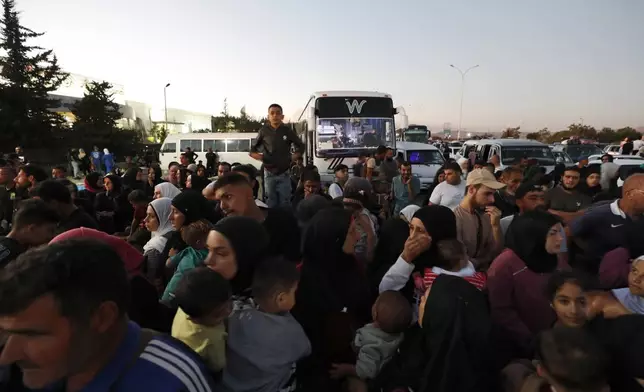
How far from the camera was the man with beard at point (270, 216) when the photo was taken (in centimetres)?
281

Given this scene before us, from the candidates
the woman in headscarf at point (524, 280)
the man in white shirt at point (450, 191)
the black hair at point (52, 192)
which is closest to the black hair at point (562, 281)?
the woman in headscarf at point (524, 280)

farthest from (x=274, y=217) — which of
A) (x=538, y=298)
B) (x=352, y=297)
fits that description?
(x=538, y=298)

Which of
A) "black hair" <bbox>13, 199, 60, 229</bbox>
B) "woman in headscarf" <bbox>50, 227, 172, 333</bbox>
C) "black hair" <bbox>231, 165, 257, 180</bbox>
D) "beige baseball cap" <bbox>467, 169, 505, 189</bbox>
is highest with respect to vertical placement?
"beige baseball cap" <bbox>467, 169, 505, 189</bbox>

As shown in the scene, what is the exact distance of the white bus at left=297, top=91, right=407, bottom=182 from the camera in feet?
38.9

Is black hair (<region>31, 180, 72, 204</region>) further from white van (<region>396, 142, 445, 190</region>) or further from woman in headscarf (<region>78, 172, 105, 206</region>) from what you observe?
white van (<region>396, 142, 445, 190</region>)

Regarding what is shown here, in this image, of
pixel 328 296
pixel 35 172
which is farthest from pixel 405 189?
pixel 35 172

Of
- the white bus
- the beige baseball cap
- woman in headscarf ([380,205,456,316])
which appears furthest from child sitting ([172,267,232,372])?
the white bus

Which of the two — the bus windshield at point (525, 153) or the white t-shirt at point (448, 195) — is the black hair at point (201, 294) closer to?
the white t-shirt at point (448, 195)

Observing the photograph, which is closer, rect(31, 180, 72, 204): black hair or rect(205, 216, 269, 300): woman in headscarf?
rect(205, 216, 269, 300): woman in headscarf

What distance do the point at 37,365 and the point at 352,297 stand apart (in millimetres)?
1969

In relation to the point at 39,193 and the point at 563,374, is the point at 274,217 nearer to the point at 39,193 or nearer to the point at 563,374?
the point at 563,374

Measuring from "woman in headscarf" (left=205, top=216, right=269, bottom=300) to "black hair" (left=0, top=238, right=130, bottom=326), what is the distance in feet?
3.24

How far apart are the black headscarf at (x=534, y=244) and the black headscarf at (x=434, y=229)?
0.42 metres

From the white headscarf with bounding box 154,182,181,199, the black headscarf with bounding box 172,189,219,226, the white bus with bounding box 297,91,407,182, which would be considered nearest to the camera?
the black headscarf with bounding box 172,189,219,226
